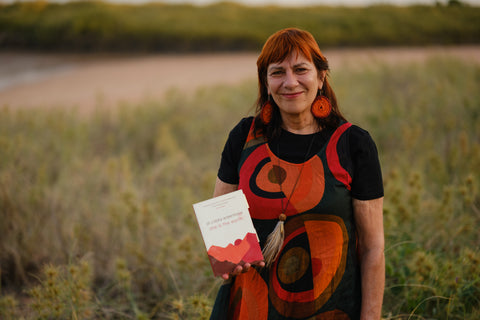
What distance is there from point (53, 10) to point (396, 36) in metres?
15.2

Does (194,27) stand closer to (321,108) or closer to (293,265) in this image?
(321,108)

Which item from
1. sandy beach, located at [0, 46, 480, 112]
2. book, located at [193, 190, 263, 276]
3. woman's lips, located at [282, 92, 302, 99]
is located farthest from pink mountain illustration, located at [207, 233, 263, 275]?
sandy beach, located at [0, 46, 480, 112]

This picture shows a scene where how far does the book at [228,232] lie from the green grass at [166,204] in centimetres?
38

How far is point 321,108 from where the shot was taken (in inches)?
59.1

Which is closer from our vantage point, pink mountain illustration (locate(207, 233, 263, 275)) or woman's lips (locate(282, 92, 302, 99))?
pink mountain illustration (locate(207, 233, 263, 275))

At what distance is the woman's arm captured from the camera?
1424 mm

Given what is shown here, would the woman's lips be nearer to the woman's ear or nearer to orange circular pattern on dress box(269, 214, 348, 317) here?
the woman's ear

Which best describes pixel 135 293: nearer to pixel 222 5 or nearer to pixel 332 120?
pixel 332 120

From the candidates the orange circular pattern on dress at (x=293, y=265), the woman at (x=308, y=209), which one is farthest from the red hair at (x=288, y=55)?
the orange circular pattern on dress at (x=293, y=265)

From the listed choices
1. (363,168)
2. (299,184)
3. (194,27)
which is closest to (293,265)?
(299,184)

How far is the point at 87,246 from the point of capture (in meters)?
2.83

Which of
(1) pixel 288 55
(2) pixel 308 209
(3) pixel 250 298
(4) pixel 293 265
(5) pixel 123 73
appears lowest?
(3) pixel 250 298

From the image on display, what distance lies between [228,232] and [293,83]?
0.61 m

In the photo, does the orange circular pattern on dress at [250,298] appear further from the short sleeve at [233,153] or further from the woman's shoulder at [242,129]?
the woman's shoulder at [242,129]
